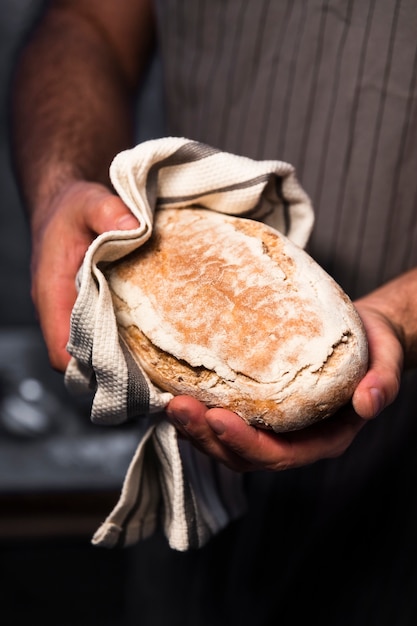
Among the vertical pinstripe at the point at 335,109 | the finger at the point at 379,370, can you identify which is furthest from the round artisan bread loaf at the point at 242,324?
the vertical pinstripe at the point at 335,109

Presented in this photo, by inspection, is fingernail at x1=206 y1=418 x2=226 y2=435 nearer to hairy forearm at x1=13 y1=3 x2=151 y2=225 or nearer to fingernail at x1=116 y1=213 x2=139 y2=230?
fingernail at x1=116 y1=213 x2=139 y2=230

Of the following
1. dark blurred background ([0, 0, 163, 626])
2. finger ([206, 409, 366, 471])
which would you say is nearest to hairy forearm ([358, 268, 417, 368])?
finger ([206, 409, 366, 471])

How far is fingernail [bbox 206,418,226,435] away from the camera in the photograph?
59 cm

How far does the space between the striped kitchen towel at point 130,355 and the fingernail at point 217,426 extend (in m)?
0.06

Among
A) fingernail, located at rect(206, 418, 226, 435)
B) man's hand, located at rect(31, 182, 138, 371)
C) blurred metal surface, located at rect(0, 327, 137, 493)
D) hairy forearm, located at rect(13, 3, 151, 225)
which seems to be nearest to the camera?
fingernail, located at rect(206, 418, 226, 435)

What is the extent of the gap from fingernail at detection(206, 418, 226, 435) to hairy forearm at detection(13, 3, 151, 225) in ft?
1.36

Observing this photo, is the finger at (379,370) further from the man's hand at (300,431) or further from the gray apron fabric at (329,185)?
the gray apron fabric at (329,185)

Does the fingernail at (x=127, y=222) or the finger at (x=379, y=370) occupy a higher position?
the fingernail at (x=127, y=222)

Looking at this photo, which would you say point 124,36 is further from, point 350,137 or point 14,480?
point 14,480

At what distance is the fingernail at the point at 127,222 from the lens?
637 mm

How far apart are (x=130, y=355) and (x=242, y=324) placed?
114 millimetres

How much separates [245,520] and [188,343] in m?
0.51

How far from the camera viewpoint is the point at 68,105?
0.99m

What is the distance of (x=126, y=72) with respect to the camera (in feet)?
3.68
